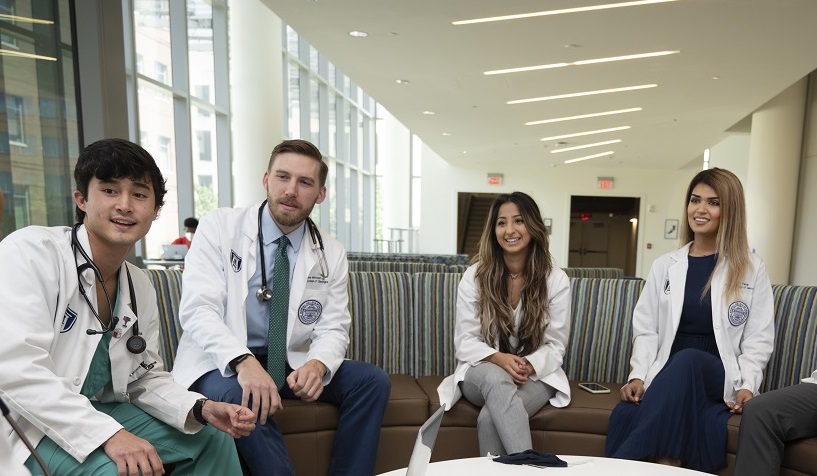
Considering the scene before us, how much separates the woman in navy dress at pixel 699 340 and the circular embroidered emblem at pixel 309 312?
1.44 meters

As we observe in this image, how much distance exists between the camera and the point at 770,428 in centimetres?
204

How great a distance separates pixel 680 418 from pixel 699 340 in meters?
0.54

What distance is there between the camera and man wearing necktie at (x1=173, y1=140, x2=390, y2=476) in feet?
7.18

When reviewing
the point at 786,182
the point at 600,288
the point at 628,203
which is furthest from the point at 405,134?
the point at 600,288

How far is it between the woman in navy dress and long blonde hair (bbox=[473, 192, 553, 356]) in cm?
51

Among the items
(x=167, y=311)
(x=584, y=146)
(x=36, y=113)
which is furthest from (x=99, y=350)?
(x=584, y=146)

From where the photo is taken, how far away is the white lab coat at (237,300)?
85.9 inches

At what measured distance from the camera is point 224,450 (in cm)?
169

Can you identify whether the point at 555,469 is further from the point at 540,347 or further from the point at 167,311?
the point at 167,311

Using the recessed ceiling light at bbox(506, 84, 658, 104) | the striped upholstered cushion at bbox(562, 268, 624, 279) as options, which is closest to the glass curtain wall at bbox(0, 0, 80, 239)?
the striped upholstered cushion at bbox(562, 268, 624, 279)

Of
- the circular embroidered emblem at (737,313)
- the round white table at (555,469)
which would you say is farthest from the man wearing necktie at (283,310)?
the circular embroidered emblem at (737,313)

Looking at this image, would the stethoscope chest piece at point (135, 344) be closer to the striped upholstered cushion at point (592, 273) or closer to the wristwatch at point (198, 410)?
the wristwatch at point (198, 410)

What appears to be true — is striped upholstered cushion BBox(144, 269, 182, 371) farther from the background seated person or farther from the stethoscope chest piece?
the background seated person

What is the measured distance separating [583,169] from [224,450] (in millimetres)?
14062
